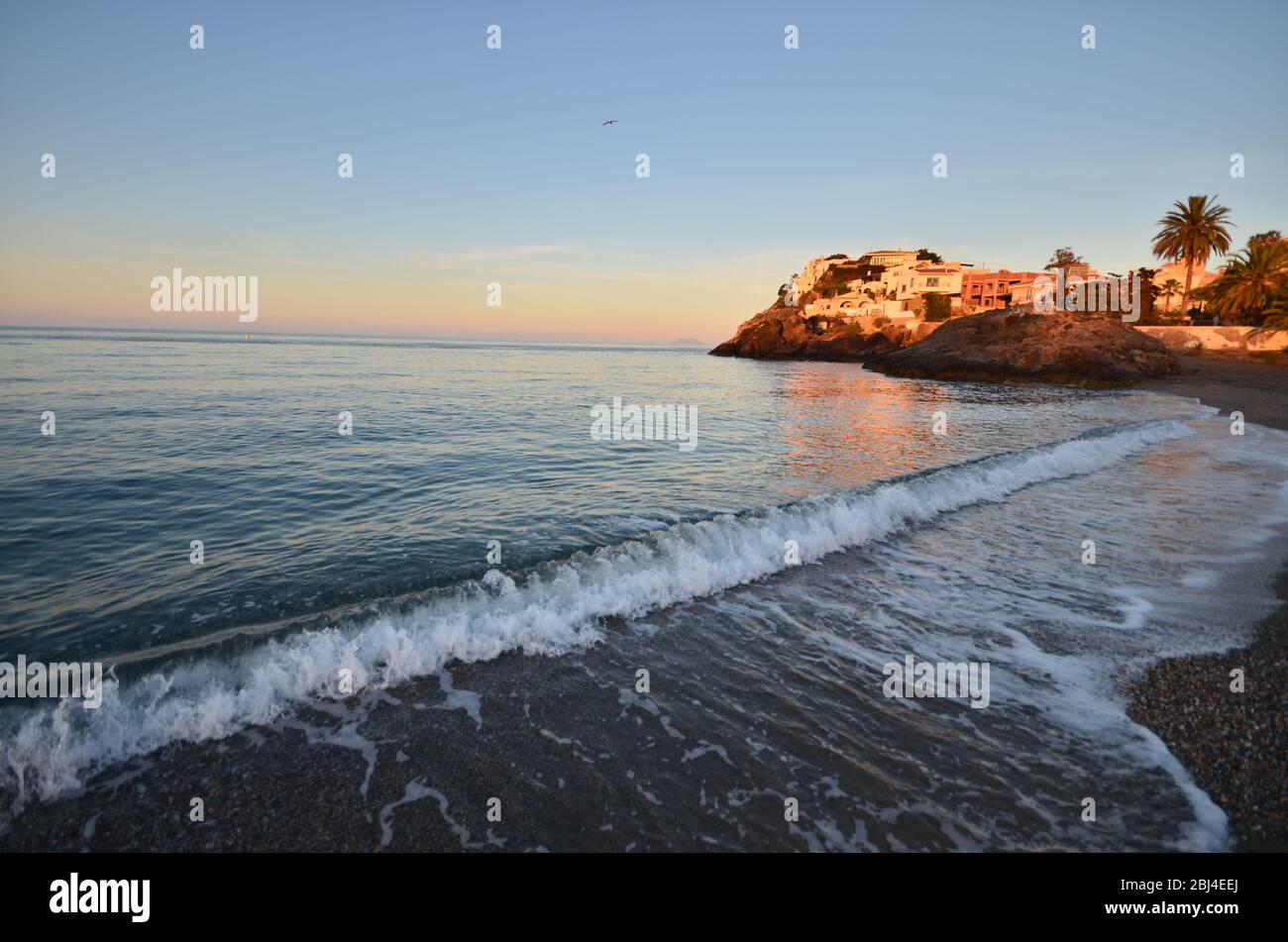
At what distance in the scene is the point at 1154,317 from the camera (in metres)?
81.3

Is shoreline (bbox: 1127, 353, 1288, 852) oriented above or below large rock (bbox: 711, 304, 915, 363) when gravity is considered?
below

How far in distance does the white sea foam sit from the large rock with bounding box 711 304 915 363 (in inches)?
3385

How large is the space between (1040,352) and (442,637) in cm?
6212

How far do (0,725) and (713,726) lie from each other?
6.73m

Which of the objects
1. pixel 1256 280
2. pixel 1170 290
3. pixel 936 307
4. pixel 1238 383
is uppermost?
pixel 936 307

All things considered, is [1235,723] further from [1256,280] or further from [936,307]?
[936,307]

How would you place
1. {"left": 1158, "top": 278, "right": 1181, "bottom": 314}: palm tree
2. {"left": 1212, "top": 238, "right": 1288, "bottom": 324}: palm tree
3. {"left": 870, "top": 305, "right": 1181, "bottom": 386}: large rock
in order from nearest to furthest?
{"left": 870, "top": 305, "right": 1181, "bottom": 386}: large rock
{"left": 1212, "top": 238, "right": 1288, "bottom": 324}: palm tree
{"left": 1158, "top": 278, "right": 1181, "bottom": 314}: palm tree

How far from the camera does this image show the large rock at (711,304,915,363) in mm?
97812

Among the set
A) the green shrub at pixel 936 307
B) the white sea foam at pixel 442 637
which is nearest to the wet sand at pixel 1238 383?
the white sea foam at pixel 442 637

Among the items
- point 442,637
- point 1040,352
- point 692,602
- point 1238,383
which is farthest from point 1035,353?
point 442,637

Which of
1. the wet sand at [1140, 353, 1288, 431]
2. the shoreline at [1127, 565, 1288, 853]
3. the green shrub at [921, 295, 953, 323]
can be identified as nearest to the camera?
the shoreline at [1127, 565, 1288, 853]

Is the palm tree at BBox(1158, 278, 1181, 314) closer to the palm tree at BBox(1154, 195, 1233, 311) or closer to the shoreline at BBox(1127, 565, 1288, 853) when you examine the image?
the palm tree at BBox(1154, 195, 1233, 311)

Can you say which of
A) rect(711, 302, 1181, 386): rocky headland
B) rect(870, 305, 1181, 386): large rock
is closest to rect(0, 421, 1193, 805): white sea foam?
rect(870, 305, 1181, 386): large rock

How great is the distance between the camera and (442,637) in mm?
7152
